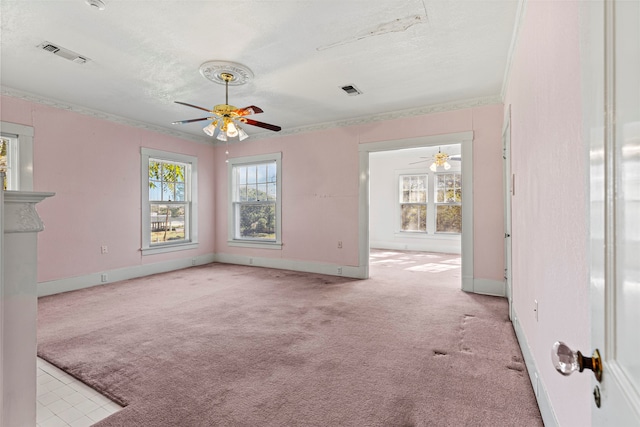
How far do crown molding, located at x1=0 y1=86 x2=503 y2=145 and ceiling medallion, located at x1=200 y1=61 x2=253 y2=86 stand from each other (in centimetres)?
222

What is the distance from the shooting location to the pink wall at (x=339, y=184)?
4.47 metres

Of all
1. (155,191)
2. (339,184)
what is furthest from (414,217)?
(155,191)

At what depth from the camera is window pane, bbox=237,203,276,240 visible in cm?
668

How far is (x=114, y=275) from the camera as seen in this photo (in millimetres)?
5250

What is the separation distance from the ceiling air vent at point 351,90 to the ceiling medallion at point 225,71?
3.93ft

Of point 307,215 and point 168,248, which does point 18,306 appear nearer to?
point 307,215

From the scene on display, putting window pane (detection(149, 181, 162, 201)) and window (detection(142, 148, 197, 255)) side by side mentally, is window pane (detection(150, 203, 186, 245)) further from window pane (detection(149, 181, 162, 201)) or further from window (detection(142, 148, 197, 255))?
window pane (detection(149, 181, 162, 201))

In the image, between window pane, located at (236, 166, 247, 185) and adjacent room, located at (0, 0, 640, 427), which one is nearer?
adjacent room, located at (0, 0, 640, 427)

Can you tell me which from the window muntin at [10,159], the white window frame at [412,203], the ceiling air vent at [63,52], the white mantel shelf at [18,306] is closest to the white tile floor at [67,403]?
the white mantel shelf at [18,306]

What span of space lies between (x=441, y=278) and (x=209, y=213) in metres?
4.81

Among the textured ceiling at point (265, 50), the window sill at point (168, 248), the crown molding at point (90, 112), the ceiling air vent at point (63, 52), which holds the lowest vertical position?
the window sill at point (168, 248)

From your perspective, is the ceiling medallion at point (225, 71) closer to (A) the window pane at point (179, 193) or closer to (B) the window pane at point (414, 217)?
(A) the window pane at point (179, 193)

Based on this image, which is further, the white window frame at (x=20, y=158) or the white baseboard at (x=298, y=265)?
the white baseboard at (x=298, y=265)

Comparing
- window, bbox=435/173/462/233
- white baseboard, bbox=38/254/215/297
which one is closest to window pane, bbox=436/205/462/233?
window, bbox=435/173/462/233
